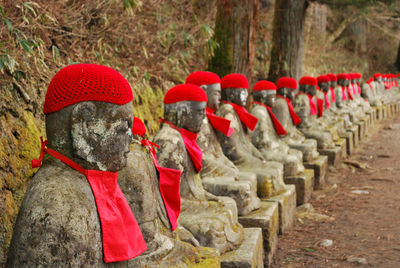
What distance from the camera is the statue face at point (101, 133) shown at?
1.93m

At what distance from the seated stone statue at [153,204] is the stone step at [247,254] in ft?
2.03

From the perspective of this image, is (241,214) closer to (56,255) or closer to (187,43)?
(56,255)

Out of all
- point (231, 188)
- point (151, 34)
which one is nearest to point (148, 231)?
point (231, 188)

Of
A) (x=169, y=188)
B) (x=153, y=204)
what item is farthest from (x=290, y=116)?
(x=153, y=204)

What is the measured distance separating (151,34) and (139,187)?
177 inches

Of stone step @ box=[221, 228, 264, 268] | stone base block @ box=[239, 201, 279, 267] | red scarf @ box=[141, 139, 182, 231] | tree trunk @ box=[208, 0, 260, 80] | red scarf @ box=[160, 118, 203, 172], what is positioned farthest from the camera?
tree trunk @ box=[208, 0, 260, 80]

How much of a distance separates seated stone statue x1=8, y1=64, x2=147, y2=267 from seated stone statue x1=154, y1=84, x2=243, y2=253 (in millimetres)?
1040

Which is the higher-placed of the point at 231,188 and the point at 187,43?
the point at 187,43

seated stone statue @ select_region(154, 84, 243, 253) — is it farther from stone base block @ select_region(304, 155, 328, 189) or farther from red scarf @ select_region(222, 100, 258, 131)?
stone base block @ select_region(304, 155, 328, 189)

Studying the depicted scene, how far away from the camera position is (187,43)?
23.1 ft

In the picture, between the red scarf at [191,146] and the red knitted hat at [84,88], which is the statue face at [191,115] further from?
the red knitted hat at [84,88]

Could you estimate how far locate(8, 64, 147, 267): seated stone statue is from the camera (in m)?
1.74

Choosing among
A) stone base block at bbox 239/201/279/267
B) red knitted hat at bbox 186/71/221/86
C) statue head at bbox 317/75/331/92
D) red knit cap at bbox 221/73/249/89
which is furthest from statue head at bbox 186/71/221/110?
statue head at bbox 317/75/331/92

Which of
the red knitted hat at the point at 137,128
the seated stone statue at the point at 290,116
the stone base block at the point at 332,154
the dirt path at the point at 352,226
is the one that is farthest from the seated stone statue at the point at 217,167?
the stone base block at the point at 332,154
